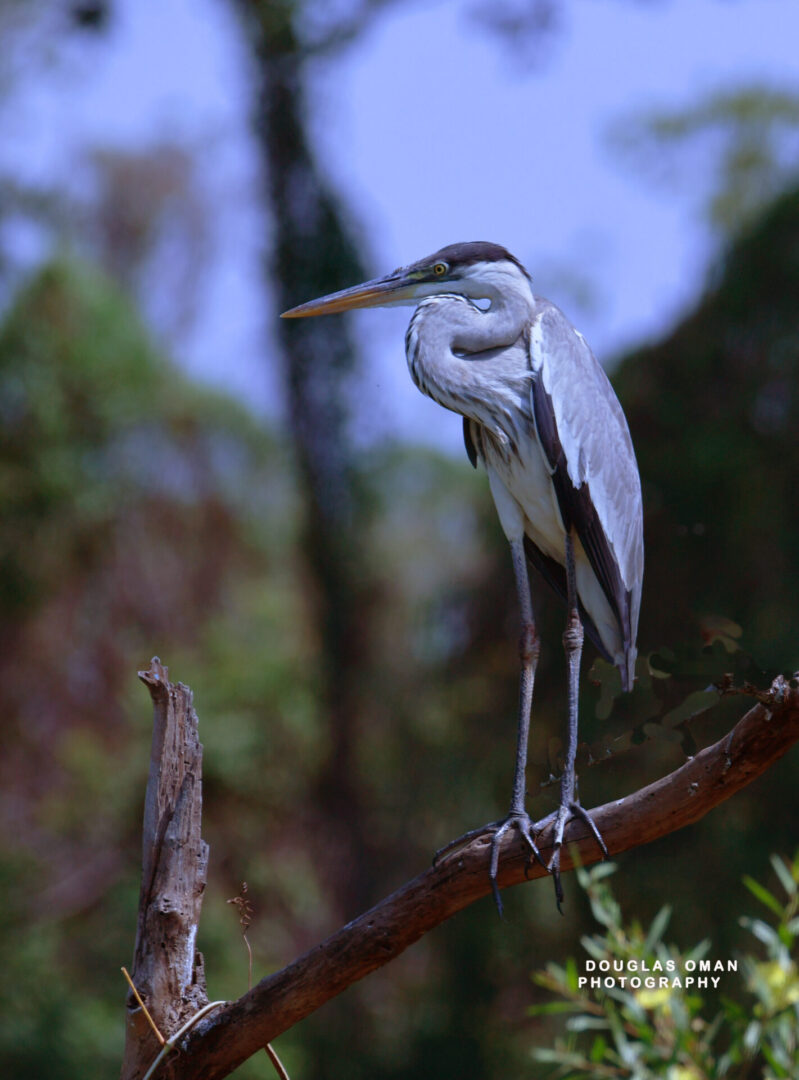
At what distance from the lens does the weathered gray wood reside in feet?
4.25

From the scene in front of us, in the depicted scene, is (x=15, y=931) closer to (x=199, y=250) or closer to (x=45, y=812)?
(x=45, y=812)

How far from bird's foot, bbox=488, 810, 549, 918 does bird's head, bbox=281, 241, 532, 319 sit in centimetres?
70

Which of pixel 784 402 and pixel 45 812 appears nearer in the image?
pixel 784 402

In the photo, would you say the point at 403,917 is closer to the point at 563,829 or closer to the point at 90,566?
the point at 563,829

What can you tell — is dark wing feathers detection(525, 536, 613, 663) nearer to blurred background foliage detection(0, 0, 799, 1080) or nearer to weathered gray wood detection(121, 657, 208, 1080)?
blurred background foliage detection(0, 0, 799, 1080)

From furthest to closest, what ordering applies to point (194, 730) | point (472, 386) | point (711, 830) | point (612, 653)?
point (711, 830) < point (612, 653) < point (472, 386) < point (194, 730)

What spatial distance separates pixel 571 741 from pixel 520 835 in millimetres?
190

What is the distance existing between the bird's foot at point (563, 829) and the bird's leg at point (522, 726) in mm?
19

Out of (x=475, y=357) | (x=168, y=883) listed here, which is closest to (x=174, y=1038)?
(x=168, y=883)

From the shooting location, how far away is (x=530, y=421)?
1.56m

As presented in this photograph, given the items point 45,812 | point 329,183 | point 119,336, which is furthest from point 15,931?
point 329,183

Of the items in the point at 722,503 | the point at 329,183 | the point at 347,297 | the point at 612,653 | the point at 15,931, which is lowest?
the point at 15,931

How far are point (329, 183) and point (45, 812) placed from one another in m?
2.99

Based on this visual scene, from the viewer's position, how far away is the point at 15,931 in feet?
14.2
